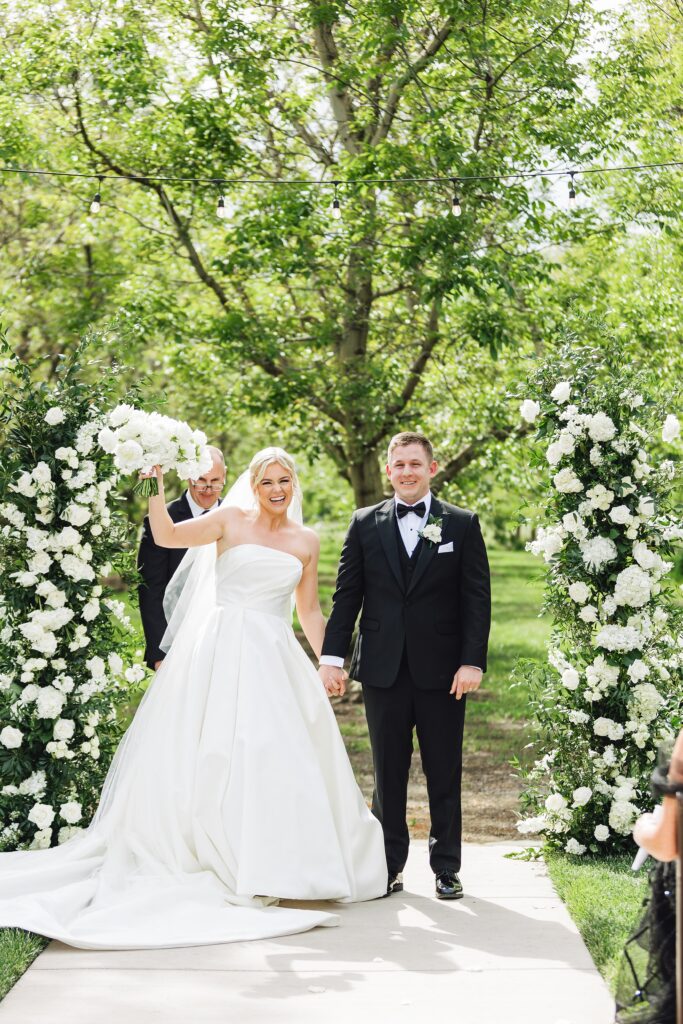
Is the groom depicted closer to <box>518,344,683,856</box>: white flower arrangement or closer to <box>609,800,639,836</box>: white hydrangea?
<box>518,344,683,856</box>: white flower arrangement

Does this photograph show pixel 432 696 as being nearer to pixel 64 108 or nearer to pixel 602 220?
pixel 602 220

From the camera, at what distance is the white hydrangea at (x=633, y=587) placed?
569 centimetres

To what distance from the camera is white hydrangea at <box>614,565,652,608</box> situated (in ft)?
18.7

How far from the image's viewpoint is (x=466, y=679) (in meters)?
5.32

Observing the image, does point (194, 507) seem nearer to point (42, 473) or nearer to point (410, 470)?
point (42, 473)

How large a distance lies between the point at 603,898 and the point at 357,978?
131cm

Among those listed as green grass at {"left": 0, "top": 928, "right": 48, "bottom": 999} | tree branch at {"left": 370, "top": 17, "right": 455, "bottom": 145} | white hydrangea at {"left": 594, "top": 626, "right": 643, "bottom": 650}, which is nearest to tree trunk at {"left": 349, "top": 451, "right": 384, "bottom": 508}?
tree branch at {"left": 370, "top": 17, "right": 455, "bottom": 145}

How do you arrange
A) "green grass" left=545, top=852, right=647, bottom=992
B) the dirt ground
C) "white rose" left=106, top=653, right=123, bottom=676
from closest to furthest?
"green grass" left=545, top=852, right=647, bottom=992, "white rose" left=106, top=653, right=123, bottom=676, the dirt ground

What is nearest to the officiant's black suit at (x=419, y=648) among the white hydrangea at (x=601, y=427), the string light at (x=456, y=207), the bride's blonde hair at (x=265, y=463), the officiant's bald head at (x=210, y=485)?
the bride's blonde hair at (x=265, y=463)

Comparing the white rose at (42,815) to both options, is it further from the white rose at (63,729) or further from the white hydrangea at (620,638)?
the white hydrangea at (620,638)

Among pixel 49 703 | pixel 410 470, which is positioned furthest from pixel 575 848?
pixel 49 703

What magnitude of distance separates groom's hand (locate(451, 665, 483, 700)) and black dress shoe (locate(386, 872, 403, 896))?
934 millimetres

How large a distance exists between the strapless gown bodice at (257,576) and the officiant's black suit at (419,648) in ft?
0.88

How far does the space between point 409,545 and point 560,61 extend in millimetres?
5167
